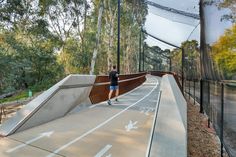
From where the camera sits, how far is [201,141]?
27.7 feet

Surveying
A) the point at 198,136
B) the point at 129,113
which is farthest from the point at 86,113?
the point at 198,136

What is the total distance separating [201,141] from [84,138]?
395 cm

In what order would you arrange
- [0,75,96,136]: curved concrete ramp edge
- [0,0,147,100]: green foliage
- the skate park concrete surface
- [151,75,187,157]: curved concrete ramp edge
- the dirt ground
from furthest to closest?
[0,0,147,100]: green foliage
the dirt ground
[0,75,96,136]: curved concrete ramp edge
the skate park concrete surface
[151,75,187,157]: curved concrete ramp edge

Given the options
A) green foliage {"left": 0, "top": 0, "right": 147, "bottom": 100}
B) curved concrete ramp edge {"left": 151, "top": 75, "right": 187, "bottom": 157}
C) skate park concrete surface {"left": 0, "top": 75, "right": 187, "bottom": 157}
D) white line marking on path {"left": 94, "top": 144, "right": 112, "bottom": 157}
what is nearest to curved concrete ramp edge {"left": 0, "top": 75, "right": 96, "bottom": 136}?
skate park concrete surface {"left": 0, "top": 75, "right": 187, "bottom": 157}

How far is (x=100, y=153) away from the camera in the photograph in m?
5.33

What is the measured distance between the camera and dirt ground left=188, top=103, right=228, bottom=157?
23.9 feet

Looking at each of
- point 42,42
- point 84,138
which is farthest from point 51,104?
point 42,42

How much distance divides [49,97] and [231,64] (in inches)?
195

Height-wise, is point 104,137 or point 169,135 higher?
point 169,135

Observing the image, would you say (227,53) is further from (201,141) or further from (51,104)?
(51,104)

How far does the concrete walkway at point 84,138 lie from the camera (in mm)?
5340

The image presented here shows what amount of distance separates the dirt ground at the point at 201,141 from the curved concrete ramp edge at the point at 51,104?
13.2 ft

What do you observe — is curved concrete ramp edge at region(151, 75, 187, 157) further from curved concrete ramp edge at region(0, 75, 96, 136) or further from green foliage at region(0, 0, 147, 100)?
green foliage at region(0, 0, 147, 100)

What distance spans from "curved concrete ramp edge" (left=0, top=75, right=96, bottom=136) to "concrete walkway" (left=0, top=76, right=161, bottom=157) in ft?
0.75
